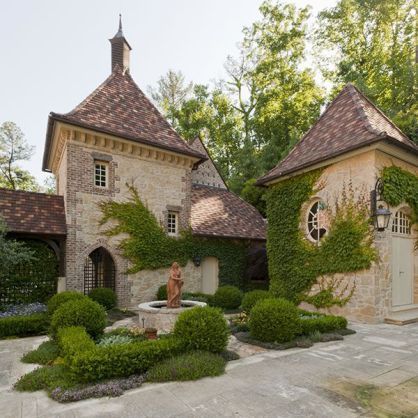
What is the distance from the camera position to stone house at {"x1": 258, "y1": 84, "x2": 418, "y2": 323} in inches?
382

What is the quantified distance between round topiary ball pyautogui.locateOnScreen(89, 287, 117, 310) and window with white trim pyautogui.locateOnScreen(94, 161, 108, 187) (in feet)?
14.1

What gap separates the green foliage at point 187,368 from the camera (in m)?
5.05

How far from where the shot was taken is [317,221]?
11.7 m

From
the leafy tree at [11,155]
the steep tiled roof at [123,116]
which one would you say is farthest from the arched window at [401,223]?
the leafy tree at [11,155]

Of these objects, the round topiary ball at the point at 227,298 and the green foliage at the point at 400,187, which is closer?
the green foliage at the point at 400,187

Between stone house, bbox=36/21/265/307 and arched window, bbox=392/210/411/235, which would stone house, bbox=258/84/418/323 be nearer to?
arched window, bbox=392/210/411/235

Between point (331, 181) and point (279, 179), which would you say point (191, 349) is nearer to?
point (331, 181)

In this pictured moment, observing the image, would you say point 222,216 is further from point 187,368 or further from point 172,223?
point 187,368

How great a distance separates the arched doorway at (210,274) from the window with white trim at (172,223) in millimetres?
2243

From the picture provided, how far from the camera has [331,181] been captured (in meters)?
11.1

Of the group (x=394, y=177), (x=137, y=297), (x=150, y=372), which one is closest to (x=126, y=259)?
(x=137, y=297)

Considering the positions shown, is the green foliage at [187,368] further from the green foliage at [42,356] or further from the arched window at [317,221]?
the arched window at [317,221]

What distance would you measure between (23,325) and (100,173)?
6449mm

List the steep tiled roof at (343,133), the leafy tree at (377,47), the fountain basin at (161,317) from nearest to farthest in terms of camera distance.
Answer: the fountain basin at (161,317)
the steep tiled roof at (343,133)
the leafy tree at (377,47)
